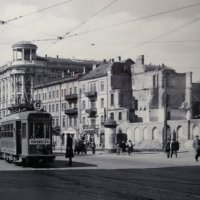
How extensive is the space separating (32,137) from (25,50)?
6575cm

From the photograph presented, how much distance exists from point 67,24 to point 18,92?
211 feet

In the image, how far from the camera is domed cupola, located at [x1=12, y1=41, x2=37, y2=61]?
80.2m

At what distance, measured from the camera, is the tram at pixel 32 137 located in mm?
18234

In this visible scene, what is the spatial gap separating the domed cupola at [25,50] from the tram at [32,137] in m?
62.0

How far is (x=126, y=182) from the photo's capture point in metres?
12.5

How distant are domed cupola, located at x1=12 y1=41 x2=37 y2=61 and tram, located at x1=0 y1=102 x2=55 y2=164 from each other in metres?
62.0

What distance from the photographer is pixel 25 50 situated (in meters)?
82.2

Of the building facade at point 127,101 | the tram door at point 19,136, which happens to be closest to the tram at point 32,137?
the tram door at point 19,136

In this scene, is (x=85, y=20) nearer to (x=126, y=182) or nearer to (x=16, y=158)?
(x=16, y=158)

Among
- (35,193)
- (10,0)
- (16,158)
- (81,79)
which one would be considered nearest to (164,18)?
(10,0)

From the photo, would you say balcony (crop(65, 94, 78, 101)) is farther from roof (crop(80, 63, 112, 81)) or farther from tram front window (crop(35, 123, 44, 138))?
tram front window (crop(35, 123, 44, 138))

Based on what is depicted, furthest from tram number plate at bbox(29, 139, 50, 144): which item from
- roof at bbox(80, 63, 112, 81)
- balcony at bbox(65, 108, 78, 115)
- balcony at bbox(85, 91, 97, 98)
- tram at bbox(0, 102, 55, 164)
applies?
balcony at bbox(65, 108, 78, 115)

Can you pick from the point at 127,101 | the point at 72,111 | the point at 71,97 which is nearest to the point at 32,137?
the point at 127,101

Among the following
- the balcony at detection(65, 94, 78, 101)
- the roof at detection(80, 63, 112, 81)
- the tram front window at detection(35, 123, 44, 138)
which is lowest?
the tram front window at detection(35, 123, 44, 138)
